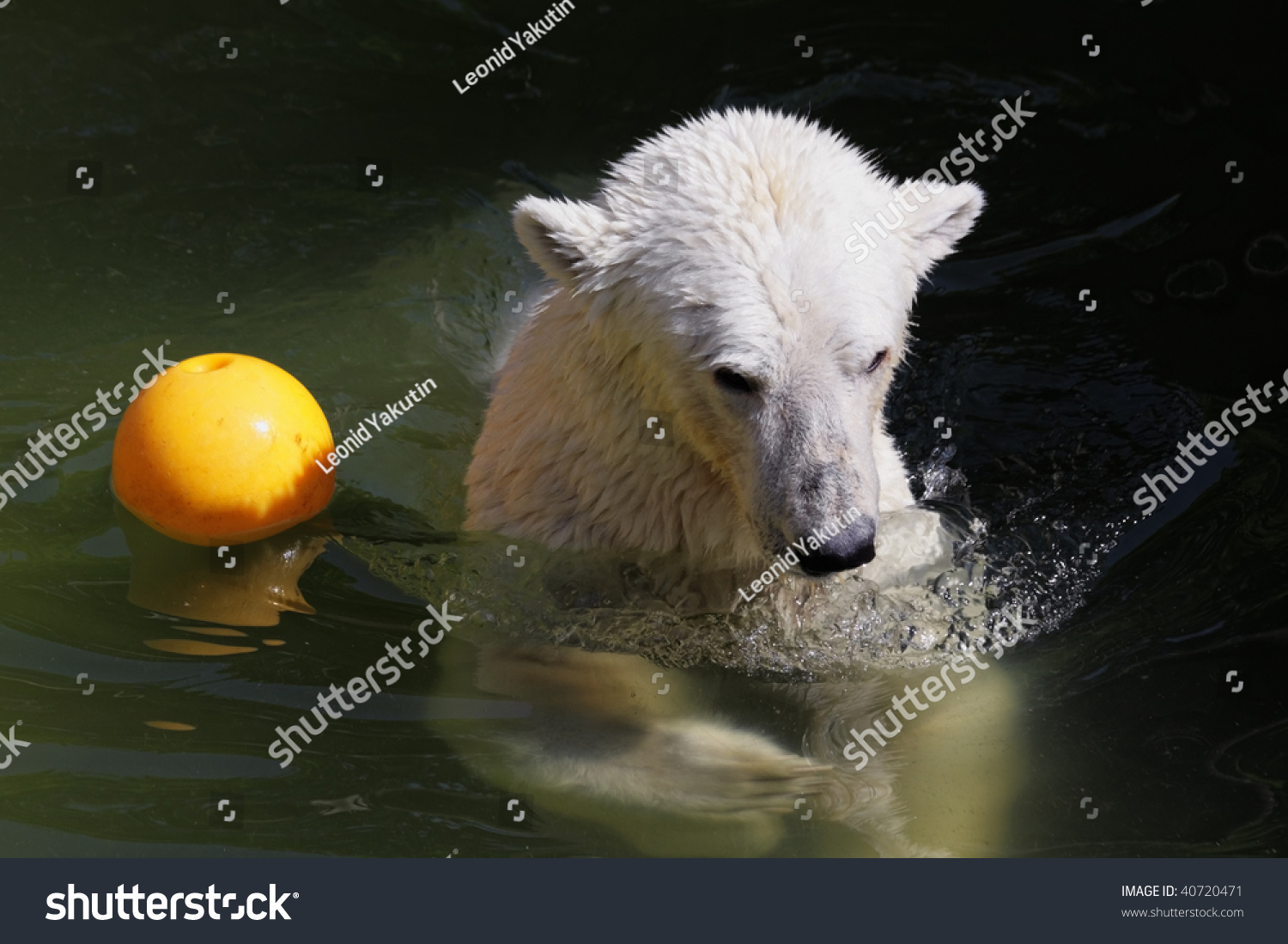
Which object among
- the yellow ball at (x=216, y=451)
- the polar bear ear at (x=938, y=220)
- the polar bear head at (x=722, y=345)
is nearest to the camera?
the polar bear head at (x=722, y=345)

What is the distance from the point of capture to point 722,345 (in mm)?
3559

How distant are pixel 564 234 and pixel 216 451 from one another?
1429mm

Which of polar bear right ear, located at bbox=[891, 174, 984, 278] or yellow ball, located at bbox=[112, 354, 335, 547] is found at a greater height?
polar bear right ear, located at bbox=[891, 174, 984, 278]

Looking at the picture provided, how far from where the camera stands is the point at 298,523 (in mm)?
4762

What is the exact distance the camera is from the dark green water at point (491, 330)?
3805mm

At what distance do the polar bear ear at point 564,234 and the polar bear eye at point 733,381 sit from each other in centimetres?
56

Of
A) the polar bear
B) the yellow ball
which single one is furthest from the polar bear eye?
the yellow ball

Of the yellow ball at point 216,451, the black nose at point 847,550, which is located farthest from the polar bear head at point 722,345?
the yellow ball at point 216,451

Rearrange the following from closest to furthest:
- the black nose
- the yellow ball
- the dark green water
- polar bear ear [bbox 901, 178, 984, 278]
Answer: the black nose, the dark green water, polar bear ear [bbox 901, 178, 984, 278], the yellow ball

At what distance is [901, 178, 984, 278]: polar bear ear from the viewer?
4.09 m

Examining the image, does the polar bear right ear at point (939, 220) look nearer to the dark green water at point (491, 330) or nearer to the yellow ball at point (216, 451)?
the dark green water at point (491, 330)

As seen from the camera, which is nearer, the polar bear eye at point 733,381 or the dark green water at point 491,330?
the polar bear eye at point 733,381

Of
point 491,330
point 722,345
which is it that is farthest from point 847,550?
point 491,330

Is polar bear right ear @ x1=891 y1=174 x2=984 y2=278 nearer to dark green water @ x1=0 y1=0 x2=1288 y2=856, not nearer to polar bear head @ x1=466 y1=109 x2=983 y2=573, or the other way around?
polar bear head @ x1=466 y1=109 x2=983 y2=573
